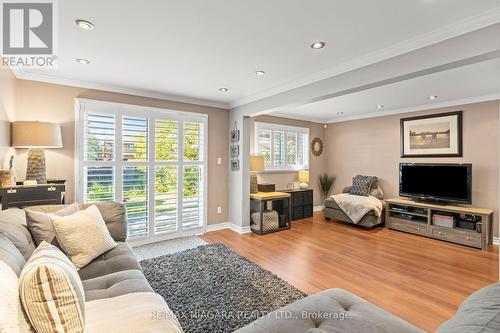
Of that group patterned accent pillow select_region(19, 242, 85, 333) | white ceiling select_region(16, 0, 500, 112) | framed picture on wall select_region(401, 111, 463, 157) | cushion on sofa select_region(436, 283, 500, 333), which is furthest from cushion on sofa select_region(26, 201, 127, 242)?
framed picture on wall select_region(401, 111, 463, 157)

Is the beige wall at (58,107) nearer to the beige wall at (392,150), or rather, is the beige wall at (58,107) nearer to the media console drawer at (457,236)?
the beige wall at (392,150)

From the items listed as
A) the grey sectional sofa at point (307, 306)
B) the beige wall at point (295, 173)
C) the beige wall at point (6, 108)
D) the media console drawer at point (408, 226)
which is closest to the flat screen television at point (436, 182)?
the media console drawer at point (408, 226)

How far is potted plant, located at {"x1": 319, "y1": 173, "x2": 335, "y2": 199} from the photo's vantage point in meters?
6.36

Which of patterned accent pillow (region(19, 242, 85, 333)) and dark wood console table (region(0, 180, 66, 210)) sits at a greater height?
dark wood console table (region(0, 180, 66, 210))

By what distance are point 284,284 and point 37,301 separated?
7.05 ft

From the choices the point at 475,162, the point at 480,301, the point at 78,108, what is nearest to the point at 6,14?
the point at 78,108

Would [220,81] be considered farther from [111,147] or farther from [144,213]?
[144,213]

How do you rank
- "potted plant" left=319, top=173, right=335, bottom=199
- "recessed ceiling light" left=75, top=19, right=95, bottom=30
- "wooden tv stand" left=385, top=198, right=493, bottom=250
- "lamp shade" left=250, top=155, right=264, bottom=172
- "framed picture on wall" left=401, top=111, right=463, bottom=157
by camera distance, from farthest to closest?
"potted plant" left=319, top=173, right=335, bottom=199 → "lamp shade" left=250, top=155, right=264, bottom=172 → "framed picture on wall" left=401, top=111, right=463, bottom=157 → "wooden tv stand" left=385, top=198, right=493, bottom=250 → "recessed ceiling light" left=75, top=19, right=95, bottom=30

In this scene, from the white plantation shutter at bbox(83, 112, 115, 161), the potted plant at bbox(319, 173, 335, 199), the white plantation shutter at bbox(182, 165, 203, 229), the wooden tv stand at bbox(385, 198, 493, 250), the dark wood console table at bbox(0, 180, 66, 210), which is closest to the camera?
the dark wood console table at bbox(0, 180, 66, 210)

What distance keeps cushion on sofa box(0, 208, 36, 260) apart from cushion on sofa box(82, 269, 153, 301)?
16.8 inches

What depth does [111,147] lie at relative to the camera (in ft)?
11.7

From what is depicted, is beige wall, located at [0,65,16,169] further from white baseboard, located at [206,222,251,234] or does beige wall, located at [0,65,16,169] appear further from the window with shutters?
white baseboard, located at [206,222,251,234]

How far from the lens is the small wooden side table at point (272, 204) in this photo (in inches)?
174

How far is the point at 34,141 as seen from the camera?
265 centimetres
